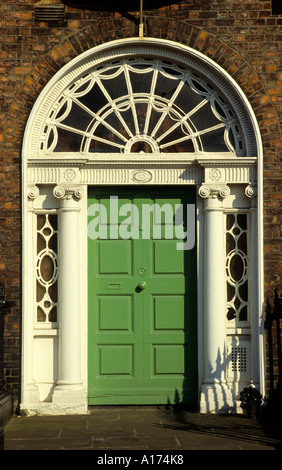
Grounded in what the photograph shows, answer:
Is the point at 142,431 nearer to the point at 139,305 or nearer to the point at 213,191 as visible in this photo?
the point at 139,305

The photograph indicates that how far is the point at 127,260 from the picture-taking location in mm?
9625

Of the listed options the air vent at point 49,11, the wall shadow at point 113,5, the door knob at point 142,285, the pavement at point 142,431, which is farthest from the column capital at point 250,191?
the air vent at point 49,11

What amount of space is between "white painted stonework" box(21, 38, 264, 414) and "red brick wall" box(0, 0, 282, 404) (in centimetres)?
12

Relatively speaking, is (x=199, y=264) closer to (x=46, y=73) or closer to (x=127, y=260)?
(x=127, y=260)

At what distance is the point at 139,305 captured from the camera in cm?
957

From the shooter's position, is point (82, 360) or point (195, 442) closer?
point (195, 442)

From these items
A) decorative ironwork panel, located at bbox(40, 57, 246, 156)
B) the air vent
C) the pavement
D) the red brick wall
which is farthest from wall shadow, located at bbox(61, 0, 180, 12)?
the pavement

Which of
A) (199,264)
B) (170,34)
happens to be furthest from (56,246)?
(170,34)

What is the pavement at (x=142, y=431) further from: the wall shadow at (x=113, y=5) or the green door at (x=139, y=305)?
the wall shadow at (x=113, y=5)

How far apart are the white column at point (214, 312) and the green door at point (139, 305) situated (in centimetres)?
22

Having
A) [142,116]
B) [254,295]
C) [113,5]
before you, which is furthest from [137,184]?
[113,5]

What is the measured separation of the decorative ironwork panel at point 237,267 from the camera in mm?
9562
